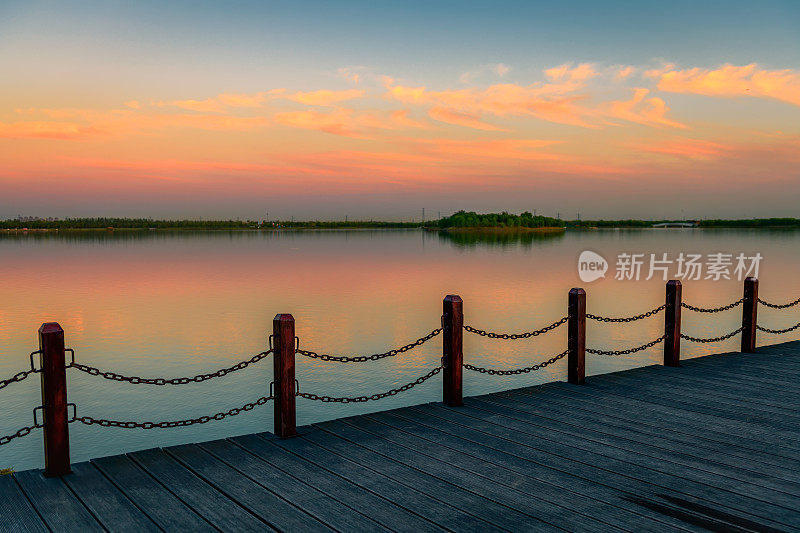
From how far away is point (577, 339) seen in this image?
27.5 feet

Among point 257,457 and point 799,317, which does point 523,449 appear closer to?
point 257,457

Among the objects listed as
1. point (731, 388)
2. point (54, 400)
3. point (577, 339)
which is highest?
point (54, 400)

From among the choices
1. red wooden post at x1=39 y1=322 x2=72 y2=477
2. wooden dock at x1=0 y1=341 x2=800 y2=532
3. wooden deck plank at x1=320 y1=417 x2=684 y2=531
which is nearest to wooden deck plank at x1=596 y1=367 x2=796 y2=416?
wooden dock at x1=0 y1=341 x2=800 y2=532

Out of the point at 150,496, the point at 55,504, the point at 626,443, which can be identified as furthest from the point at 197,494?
the point at 626,443

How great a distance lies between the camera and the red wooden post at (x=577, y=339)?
8375mm

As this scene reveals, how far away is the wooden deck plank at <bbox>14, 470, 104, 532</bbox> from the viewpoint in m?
4.21

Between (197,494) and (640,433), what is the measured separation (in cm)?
434

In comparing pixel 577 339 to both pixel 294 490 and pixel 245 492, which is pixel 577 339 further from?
pixel 245 492

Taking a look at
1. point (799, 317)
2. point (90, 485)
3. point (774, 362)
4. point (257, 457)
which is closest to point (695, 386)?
point (774, 362)

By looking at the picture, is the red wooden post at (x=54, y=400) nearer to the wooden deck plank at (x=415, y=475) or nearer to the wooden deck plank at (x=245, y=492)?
the wooden deck plank at (x=245, y=492)

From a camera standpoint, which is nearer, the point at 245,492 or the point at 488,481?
the point at 245,492

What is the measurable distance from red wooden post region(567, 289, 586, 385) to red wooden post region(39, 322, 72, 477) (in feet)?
20.1

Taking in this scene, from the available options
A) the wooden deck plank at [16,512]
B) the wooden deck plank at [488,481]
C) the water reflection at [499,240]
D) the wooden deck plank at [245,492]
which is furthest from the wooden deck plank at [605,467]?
the water reflection at [499,240]

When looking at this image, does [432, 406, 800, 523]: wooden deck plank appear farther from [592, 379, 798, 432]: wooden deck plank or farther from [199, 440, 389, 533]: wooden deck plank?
[199, 440, 389, 533]: wooden deck plank
